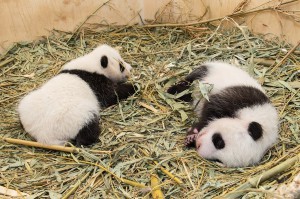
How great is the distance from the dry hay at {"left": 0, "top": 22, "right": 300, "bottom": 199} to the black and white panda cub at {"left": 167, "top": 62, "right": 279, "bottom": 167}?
4.1 inches

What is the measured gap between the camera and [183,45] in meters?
5.17

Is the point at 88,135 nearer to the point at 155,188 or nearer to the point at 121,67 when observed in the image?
the point at 155,188

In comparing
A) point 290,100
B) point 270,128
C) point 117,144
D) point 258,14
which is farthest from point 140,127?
point 258,14

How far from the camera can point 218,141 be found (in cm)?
344

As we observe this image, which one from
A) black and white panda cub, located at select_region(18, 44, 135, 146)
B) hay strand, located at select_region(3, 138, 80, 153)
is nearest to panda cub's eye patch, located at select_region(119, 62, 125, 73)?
black and white panda cub, located at select_region(18, 44, 135, 146)

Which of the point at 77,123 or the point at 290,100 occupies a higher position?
the point at 77,123

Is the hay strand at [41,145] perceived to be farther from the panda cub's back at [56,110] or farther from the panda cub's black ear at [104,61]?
the panda cub's black ear at [104,61]

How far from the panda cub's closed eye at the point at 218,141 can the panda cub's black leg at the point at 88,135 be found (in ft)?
3.38

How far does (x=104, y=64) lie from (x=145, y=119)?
0.73m

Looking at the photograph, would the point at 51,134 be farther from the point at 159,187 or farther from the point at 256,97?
the point at 256,97

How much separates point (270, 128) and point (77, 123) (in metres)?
1.63

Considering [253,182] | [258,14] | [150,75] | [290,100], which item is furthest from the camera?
[258,14]

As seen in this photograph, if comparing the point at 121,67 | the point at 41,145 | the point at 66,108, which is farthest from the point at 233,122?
the point at 41,145

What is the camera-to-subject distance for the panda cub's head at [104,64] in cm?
422
